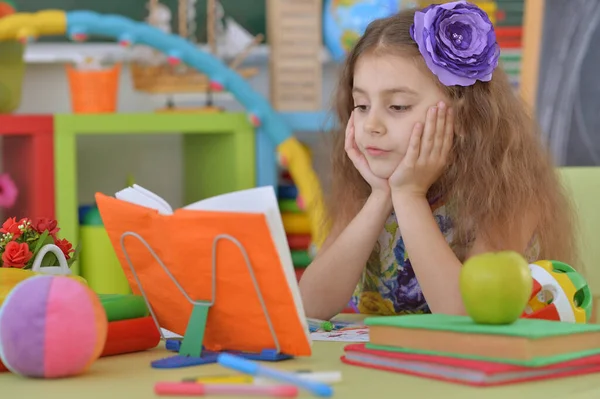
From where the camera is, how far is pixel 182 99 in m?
3.15

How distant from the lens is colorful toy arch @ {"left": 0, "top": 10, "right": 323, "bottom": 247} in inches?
101

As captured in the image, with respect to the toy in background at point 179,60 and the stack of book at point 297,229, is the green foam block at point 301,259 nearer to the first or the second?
the stack of book at point 297,229

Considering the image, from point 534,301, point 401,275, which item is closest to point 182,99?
point 401,275

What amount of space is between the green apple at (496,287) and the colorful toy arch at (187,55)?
5.36 ft

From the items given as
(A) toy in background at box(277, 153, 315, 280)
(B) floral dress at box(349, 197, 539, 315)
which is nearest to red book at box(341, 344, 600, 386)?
(B) floral dress at box(349, 197, 539, 315)

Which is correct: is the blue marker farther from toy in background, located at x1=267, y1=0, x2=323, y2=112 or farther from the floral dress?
toy in background, located at x1=267, y1=0, x2=323, y2=112

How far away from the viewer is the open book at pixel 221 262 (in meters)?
0.85

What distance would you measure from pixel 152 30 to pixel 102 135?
624 millimetres

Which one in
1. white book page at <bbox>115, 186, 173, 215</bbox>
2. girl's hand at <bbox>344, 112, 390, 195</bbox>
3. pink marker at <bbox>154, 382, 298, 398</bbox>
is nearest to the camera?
pink marker at <bbox>154, 382, 298, 398</bbox>

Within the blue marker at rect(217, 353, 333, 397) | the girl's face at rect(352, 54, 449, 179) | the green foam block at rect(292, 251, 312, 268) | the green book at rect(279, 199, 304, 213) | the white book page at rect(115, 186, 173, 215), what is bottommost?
the green foam block at rect(292, 251, 312, 268)

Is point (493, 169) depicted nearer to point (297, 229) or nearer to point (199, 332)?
point (199, 332)

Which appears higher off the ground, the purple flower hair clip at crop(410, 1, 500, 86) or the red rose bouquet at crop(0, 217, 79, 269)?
the purple flower hair clip at crop(410, 1, 500, 86)

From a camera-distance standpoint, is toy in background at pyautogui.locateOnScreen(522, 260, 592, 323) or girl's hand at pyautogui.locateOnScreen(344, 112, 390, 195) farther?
girl's hand at pyautogui.locateOnScreen(344, 112, 390, 195)

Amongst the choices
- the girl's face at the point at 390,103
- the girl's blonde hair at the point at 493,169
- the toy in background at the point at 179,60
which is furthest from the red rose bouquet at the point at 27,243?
the toy in background at the point at 179,60
